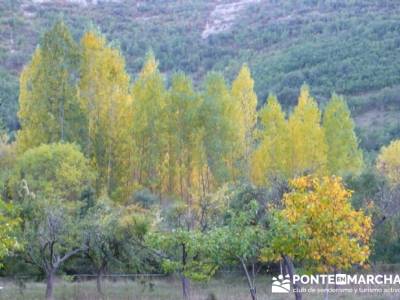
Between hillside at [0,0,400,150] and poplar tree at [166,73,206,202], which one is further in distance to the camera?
hillside at [0,0,400,150]

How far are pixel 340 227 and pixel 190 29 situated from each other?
11116cm

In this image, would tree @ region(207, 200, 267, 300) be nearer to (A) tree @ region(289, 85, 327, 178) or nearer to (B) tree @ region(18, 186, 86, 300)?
(B) tree @ region(18, 186, 86, 300)

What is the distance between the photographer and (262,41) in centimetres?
11088

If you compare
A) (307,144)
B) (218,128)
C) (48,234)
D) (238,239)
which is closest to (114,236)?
(48,234)

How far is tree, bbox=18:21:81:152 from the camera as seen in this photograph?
33188 millimetres

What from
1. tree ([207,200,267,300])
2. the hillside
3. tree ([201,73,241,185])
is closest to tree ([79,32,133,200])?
tree ([201,73,241,185])

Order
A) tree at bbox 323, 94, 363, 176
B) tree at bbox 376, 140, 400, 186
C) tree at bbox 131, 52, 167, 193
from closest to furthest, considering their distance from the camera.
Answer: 1. tree at bbox 131, 52, 167, 193
2. tree at bbox 323, 94, 363, 176
3. tree at bbox 376, 140, 400, 186

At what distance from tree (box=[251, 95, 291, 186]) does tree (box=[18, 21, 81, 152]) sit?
9832 millimetres

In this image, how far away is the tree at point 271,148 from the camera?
3638 centimetres

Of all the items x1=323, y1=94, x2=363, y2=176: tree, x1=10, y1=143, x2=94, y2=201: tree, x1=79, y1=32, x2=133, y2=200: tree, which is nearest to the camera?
x1=10, y1=143, x2=94, y2=201: tree

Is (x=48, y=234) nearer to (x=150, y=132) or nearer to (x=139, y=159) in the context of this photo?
(x=139, y=159)

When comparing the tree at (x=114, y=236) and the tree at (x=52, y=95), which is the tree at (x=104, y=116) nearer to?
the tree at (x=52, y=95)

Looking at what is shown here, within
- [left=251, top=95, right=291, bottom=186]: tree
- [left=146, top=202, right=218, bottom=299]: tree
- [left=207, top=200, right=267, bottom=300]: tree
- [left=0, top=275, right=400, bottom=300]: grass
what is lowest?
[left=0, top=275, right=400, bottom=300]: grass

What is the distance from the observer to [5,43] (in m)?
96.9
